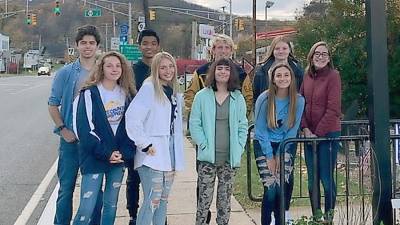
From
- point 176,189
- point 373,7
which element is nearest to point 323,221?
point 373,7

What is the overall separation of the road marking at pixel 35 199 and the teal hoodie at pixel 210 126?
2.57 m

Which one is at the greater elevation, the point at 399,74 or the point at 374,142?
the point at 399,74

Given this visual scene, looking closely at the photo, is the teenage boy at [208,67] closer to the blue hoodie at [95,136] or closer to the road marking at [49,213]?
the blue hoodie at [95,136]

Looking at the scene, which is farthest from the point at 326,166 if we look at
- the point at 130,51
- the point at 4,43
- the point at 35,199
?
the point at 4,43

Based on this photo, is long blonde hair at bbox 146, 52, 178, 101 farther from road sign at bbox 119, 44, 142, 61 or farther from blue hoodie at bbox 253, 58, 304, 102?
road sign at bbox 119, 44, 142, 61

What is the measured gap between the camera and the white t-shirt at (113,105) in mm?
5230

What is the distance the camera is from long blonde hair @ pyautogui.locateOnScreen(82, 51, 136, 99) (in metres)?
5.27

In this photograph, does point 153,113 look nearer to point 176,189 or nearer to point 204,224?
point 204,224

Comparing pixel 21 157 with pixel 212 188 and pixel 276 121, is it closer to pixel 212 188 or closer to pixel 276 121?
pixel 212 188

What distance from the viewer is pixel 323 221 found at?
196 inches

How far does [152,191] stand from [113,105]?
0.78 meters

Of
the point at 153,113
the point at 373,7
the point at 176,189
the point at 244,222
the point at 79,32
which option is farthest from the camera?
the point at 176,189

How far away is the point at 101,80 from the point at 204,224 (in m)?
1.68

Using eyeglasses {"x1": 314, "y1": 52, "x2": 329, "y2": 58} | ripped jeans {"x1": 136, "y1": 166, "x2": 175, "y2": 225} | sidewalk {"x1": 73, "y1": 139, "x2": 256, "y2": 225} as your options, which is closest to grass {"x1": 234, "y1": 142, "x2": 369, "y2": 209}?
sidewalk {"x1": 73, "y1": 139, "x2": 256, "y2": 225}
